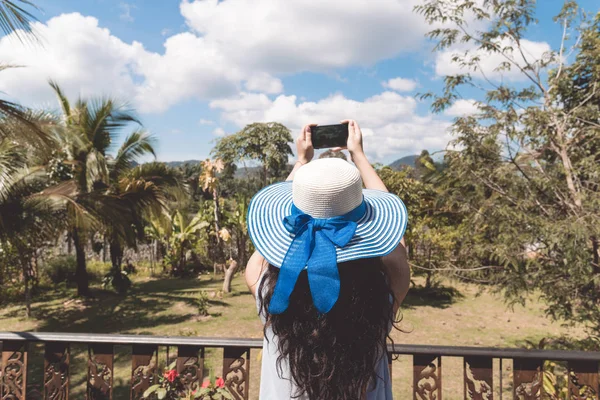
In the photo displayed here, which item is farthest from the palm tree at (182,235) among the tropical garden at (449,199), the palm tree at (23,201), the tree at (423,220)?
the tree at (423,220)

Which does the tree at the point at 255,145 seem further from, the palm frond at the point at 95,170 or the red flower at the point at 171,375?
the red flower at the point at 171,375

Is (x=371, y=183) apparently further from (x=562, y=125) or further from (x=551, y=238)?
(x=562, y=125)

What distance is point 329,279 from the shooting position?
1.01 metres

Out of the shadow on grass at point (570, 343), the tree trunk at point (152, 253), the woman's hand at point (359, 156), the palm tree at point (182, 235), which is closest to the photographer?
the woman's hand at point (359, 156)

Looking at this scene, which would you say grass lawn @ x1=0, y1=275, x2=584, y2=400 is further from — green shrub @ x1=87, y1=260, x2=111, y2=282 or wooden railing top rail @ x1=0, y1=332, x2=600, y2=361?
wooden railing top rail @ x1=0, y1=332, x2=600, y2=361

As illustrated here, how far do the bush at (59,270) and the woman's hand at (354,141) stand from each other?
13.8 meters

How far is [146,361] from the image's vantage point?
2.09 metres

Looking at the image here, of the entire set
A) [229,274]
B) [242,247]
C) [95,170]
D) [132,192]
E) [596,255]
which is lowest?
[229,274]

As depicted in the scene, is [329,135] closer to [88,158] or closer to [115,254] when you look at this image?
[88,158]

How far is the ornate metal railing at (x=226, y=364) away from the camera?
189cm

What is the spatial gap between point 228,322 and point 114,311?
2.97 meters

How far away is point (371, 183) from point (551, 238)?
9.88ft

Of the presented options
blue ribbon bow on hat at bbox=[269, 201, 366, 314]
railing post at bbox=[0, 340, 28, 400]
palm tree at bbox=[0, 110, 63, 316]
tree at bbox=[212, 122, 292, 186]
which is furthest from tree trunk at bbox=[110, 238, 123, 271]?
blue ribbon bow on hat at bbox=[269, 201, 366, 314]

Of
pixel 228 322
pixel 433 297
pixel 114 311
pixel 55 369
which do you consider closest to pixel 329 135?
pixel 55 369
